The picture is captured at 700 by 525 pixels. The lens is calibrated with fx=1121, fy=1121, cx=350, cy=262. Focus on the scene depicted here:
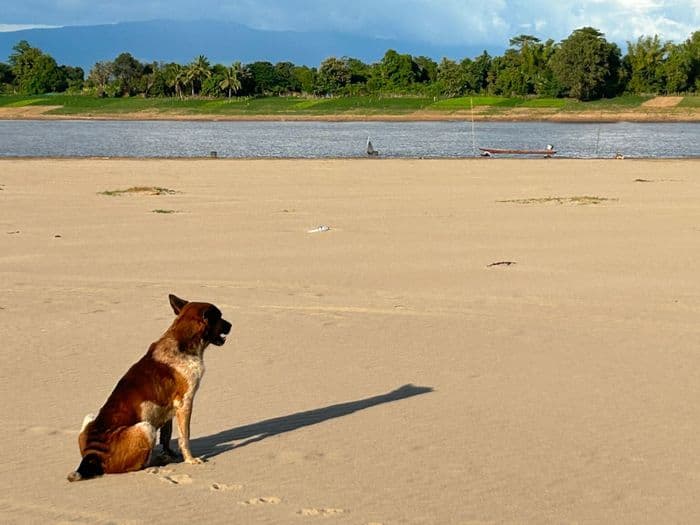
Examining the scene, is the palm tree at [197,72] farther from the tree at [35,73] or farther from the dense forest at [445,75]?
the tree at [35,73]

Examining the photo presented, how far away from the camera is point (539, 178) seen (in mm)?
34719

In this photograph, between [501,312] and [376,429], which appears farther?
[501,312]

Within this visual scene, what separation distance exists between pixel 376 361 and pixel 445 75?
127756 mm

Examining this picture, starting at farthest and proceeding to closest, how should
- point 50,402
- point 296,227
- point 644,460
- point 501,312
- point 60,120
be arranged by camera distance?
point 60,120 < point 296,227 < point 501,312 < point 50,402 < point 644,460

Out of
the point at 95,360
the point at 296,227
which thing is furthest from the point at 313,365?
the point at 296,227

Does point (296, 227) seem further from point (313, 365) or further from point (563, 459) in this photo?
point (563, 459)

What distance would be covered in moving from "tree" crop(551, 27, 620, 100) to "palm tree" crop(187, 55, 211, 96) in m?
46.6

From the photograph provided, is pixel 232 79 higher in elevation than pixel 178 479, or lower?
higher

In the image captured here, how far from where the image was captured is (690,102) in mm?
114938

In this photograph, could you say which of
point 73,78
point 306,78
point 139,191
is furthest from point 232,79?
point 139,191

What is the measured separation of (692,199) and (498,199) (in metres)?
4.48

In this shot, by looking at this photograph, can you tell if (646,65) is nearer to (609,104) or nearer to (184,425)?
(609,104)

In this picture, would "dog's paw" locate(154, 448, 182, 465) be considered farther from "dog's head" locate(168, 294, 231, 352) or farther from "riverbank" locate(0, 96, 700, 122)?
"riverbank" locate(0, 96, 700, 122)

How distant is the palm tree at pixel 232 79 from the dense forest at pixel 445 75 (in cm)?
13
